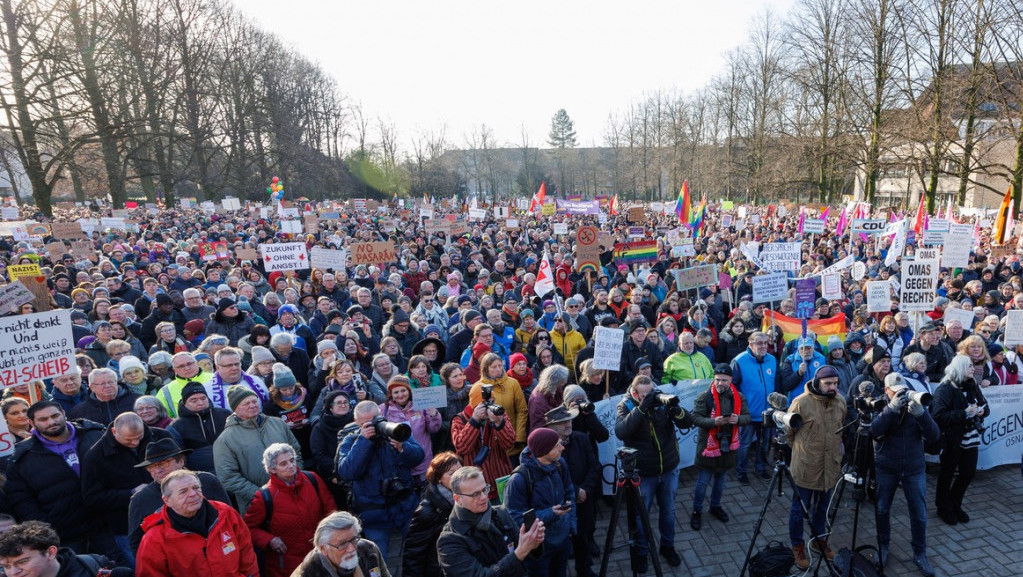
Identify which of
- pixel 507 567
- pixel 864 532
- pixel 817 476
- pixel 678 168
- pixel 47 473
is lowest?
pixel 864 532

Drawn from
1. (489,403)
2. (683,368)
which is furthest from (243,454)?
(683,368)

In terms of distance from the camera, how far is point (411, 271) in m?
13.1

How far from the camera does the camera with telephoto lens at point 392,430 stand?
12.2 feet

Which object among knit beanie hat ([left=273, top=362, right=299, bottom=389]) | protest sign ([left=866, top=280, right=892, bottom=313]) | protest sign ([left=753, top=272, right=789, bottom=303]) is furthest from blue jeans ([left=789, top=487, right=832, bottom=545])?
protest sign ([left=866, top=280, right=892, bottom=313])

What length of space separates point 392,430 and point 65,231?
1931 cm

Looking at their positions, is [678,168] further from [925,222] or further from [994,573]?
[994,573]

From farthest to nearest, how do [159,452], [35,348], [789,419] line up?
1. [35,348]
2. [789,419]
3. [159,452]

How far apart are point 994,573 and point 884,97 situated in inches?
1200

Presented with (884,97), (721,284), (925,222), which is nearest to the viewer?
(721,284)

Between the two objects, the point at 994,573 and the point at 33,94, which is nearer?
the point at 994,573

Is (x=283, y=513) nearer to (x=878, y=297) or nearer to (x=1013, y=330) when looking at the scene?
(x=1013, y=330)

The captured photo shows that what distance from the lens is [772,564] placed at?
4508 mm

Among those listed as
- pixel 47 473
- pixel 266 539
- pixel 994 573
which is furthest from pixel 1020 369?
pixel 47 473

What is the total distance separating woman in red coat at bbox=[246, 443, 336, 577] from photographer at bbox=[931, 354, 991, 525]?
5441mm
